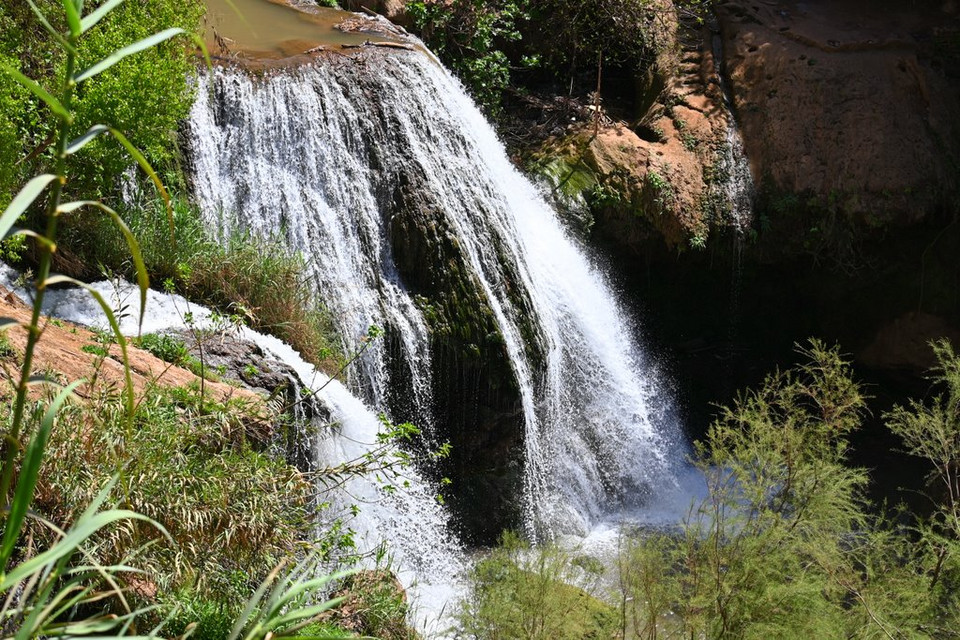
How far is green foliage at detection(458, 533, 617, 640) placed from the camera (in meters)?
5.42

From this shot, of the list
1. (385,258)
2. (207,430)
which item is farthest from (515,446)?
(207,430)

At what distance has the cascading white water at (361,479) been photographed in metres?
6.54

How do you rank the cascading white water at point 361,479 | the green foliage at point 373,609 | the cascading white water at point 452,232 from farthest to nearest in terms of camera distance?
the cascading white water at point 452,232 < the cascading white water at point 361,479 < the green foliage at point 373,609

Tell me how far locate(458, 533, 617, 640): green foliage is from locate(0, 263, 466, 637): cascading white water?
62 cm

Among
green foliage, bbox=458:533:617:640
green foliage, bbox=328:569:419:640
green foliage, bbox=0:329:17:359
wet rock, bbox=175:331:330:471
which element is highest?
green foliage, bbox=0:329:17:359

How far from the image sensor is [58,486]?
4.05 meters

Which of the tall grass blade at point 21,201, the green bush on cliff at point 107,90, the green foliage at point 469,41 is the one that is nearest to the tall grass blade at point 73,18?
the tall grass blade at point 21,201

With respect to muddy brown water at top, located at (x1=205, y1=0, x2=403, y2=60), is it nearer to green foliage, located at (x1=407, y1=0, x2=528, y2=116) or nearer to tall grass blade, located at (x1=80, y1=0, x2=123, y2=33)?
green foliage, located at (x1=407, y1=0, x2=528, y2=116)

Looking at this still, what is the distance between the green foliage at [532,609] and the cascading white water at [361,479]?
0.62 meters

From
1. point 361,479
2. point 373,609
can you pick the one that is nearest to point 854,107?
point 361,479

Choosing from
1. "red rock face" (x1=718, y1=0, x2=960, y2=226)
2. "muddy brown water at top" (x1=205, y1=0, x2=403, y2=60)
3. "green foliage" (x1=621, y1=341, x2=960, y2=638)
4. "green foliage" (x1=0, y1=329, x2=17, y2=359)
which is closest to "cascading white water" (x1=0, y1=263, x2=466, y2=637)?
"green foliage" (x1=0, y1=329, x2=17, y2=359)

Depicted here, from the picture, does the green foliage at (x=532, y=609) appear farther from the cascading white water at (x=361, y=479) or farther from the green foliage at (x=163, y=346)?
the green foliage at (x=163, y=346)

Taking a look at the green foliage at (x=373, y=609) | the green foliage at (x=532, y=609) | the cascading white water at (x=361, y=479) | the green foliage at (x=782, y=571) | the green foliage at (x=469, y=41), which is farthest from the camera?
the green foliage at (x=469, y=41)

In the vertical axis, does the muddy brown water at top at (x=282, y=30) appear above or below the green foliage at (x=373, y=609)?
above
